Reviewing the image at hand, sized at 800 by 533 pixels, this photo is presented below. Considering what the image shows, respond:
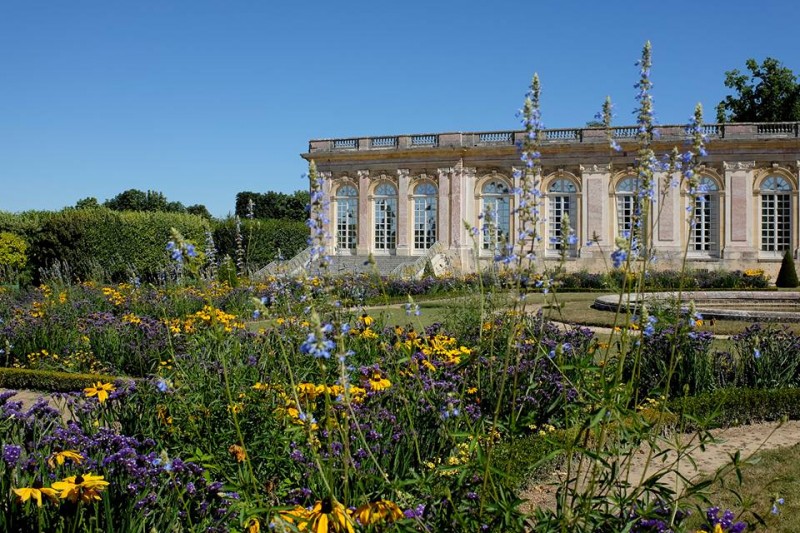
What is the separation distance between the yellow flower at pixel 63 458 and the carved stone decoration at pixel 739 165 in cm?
2640

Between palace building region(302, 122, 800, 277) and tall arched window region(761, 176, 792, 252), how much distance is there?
0.11 ft

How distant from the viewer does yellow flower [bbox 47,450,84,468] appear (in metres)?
2.79

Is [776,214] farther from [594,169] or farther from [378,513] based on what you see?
[378,513]

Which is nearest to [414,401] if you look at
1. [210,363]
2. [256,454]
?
[256,454]

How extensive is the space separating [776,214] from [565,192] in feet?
23.9

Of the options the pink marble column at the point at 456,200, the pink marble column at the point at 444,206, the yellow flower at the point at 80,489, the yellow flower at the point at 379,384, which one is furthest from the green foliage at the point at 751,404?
the pink marble column at the point at 444,206

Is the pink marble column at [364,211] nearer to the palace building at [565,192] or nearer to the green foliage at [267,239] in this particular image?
the palace building at [565,192]

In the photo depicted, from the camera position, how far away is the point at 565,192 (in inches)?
→ 1075

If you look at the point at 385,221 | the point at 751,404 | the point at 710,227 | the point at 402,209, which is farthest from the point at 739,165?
the point at 751,404

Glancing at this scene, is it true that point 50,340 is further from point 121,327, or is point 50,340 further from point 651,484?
point 651,484

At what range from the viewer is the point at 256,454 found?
3.75 m

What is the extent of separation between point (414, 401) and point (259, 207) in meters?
52.4

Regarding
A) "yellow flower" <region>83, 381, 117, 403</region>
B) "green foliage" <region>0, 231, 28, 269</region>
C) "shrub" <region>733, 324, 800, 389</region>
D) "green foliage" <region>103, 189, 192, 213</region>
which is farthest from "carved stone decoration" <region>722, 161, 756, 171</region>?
"green foliage" <region>103, 189, 192, 213</region>

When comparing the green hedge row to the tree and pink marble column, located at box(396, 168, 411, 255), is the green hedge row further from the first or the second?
Result: the tree
